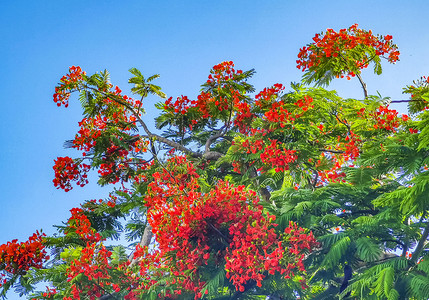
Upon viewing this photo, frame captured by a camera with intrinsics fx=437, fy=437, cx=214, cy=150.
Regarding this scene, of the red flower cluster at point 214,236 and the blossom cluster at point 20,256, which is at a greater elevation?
the blossom cluster at point 20,256

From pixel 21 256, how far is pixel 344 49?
9.80 m

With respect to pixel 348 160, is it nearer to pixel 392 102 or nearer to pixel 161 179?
pixel 392 102

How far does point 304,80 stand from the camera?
11.8 meters

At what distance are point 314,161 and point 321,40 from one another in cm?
337

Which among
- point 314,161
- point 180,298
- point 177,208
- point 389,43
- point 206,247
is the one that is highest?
point 389,43

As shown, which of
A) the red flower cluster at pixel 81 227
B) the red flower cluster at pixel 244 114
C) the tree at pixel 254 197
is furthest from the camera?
the red flower cluster at pixel 244 114

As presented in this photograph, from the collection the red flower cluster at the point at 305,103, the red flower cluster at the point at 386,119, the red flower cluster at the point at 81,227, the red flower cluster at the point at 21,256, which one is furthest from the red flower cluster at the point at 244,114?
the red flower cluster at the point at 21,256

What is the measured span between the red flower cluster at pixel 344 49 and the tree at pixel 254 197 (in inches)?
1.4

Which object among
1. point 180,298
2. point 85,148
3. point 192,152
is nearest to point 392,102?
point 192,152

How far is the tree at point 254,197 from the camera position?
23.2ft

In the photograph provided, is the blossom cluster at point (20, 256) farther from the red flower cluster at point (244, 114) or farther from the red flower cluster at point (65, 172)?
the red flower cluster at point (244, 114)

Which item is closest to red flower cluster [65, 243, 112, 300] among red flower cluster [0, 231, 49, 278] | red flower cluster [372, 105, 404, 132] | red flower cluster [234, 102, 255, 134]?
red flower cluster [0, 231, 49, 278]

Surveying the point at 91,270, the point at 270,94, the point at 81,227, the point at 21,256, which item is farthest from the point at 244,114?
the point at 21,256

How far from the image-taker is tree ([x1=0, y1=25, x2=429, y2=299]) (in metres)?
7.08
